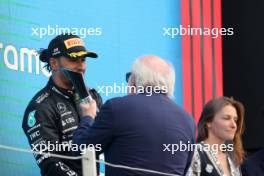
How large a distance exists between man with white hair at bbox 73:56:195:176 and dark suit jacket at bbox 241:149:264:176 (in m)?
0.98

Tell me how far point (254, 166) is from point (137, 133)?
1279 millimetres

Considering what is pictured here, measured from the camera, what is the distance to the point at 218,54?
663 cm

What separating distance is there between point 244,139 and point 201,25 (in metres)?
1.31

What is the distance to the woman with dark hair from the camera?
4.76 metres

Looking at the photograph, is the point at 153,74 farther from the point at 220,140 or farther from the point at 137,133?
the point at 220,140

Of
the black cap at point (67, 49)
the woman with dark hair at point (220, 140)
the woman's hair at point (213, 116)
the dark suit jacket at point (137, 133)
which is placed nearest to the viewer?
the dark suit jacket at point (137, 133)

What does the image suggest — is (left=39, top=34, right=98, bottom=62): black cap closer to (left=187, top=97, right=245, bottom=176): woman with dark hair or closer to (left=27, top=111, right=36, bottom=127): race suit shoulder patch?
(left=27, top=111, right=36, bottom=127): race suit shoulder patch

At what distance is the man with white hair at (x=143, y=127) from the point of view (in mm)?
3771

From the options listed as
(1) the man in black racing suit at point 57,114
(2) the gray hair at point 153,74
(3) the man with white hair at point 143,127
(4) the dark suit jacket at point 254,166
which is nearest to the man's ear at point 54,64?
(1) the man in black racing suit at point 57,114

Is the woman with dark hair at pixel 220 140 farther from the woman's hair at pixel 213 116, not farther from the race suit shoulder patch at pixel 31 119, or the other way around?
the race suit shoulder patch at pixel 31 119

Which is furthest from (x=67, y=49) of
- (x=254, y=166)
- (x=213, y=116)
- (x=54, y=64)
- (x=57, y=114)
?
(x=254, y=166)

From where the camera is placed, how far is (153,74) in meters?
3.86

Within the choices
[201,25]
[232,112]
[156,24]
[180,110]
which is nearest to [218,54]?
[201,25]

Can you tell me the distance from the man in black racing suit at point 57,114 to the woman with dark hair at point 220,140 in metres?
0.82
